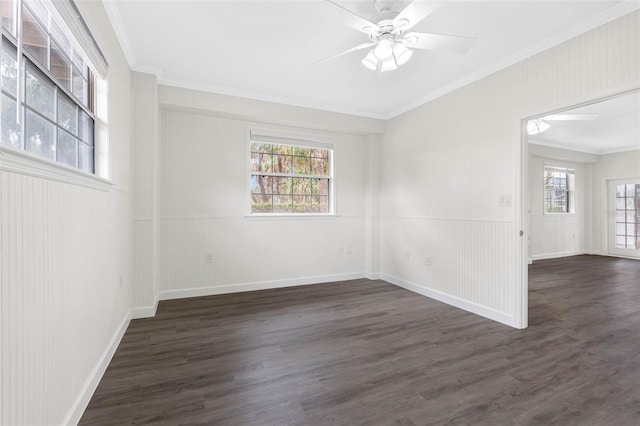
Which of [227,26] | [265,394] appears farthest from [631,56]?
[265,394]

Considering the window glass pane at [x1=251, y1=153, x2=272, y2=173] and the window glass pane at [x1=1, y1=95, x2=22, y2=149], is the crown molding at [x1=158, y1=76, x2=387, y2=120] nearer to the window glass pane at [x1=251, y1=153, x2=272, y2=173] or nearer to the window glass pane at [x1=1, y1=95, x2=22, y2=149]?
the window glass pane at [x1=251, y1=153, x2=272, y2=173]

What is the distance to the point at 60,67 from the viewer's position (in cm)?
168

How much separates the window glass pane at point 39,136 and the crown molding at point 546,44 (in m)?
3.74

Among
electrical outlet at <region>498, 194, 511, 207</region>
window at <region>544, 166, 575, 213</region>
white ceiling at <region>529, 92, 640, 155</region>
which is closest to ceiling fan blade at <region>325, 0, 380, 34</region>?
electrical outlet at <region>498, 194, 511, 207</region>

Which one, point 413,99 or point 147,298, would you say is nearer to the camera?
point 147,298

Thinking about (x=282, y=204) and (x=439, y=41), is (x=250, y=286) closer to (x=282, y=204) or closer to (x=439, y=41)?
(x=282, y=204)

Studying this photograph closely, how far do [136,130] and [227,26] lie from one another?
1.55 m

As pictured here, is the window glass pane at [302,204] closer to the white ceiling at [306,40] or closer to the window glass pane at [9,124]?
the white ceiling at [306,40]

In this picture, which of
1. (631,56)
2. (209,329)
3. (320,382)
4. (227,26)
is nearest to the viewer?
(320,382)

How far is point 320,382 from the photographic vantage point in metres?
1.98

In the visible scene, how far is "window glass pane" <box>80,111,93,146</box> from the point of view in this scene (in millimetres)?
2002

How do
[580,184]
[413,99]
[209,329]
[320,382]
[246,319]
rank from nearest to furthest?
[320,382] < [209,329] < [246,319] < [413,99] < [580,184]

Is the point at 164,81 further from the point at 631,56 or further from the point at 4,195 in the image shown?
the point at 631,56

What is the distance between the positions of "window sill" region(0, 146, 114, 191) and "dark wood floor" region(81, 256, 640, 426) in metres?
1.33
